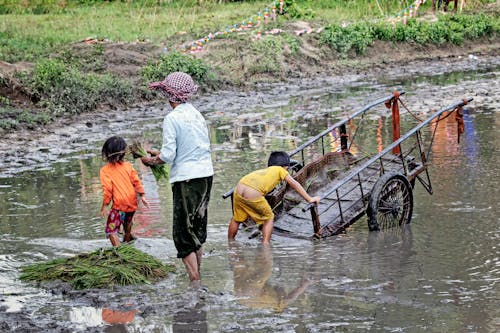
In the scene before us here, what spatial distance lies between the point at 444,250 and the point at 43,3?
24045 millimetres

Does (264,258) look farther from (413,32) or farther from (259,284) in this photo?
(413,32)

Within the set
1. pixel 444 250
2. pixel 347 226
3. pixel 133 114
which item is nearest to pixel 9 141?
pixel 133 114

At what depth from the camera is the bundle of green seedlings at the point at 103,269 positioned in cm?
693

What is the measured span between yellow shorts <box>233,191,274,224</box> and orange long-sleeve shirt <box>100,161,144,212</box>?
3.28ft

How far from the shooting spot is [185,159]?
21.9 feet

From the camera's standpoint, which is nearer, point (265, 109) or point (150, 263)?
point (150, 263)

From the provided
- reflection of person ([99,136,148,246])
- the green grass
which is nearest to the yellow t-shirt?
reflection of person ([99,136,148,246])

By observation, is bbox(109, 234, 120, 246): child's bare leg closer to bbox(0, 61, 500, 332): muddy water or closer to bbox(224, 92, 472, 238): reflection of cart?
bbox(0, 61, 500, 332): muddy water

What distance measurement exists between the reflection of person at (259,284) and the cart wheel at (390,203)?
1096 mm

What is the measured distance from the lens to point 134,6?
29.0 m

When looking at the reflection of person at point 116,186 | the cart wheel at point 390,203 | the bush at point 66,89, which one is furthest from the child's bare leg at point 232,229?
the bush at point 66,89

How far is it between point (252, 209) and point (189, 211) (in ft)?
5.10

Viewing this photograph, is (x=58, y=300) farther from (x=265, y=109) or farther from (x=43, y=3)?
(x=43, y=3)

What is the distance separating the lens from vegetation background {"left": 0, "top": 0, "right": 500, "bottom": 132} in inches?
651
